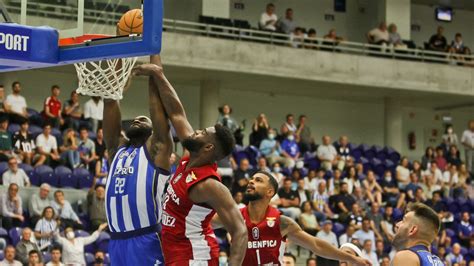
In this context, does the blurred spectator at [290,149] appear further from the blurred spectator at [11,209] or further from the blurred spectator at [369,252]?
the blurred spectator at [11,209]

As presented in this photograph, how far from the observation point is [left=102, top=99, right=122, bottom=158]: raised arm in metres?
8.42

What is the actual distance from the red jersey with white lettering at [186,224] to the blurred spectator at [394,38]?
63.0 ft

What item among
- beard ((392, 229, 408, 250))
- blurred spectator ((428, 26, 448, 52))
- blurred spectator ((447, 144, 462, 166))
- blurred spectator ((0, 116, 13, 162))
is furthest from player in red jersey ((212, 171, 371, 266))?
blurred spectator ((428, 26, 448, 52))

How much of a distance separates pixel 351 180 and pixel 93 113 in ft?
19.0

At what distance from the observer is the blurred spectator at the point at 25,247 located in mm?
14914

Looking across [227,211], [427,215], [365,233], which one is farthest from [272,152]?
[427,215]

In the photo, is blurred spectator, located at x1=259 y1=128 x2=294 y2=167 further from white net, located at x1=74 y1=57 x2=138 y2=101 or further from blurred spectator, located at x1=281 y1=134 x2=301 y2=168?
white net, located at x1=74 y1=57 x2=138 y2=101

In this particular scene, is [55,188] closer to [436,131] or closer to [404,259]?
[404,259]

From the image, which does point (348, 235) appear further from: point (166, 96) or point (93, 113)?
point (166, 96)

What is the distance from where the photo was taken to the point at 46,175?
17391 millimetres

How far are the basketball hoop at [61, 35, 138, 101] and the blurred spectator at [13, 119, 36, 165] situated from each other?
8.95m

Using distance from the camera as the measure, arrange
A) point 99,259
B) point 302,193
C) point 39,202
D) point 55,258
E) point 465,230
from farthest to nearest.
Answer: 1. point 465,230
2. point 302,193
3. point 39,202
4. point 99,259
5. point 55,258

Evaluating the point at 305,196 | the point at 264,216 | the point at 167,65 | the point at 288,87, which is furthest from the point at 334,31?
the point at 264,216

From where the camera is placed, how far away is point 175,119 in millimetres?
7699
